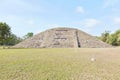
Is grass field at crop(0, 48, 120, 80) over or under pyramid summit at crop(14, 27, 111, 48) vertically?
under

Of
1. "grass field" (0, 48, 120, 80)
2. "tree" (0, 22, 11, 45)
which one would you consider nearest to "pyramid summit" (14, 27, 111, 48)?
"tree" (0, 22, 11, 45)

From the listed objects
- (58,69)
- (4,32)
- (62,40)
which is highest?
(4,32)

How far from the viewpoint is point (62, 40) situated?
5022 centimetres

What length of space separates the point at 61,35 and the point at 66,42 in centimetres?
401

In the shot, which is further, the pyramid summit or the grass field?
the pyramid summit

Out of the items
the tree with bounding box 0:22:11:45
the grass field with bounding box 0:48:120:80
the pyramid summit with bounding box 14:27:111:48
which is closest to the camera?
the grass field with bounding box 0:48:120:80

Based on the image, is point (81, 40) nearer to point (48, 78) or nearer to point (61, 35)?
point (61, 35)

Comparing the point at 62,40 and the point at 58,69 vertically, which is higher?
the point at 62,40

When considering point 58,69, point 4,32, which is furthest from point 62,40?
point 58,69

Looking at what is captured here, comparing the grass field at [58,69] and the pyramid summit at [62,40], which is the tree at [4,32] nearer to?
the pyramid summit at [62,40]

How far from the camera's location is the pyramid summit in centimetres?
4712

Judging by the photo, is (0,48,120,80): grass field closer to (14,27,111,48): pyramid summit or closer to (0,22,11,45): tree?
(14,27,111,48): pyramid summit

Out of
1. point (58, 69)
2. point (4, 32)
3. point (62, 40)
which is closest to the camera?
point (58, 69)

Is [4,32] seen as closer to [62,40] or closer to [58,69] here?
[62,40]
